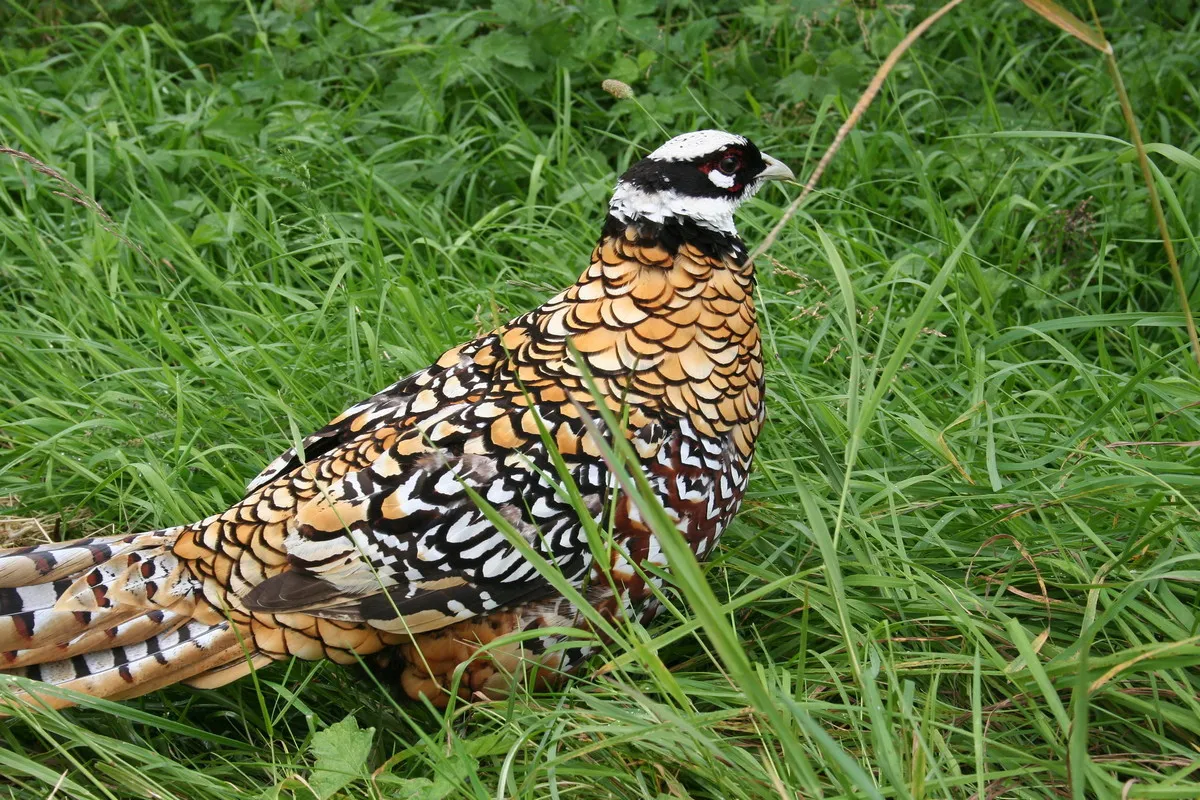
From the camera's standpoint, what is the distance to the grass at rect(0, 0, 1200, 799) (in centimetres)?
253

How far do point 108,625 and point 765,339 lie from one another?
2238mm

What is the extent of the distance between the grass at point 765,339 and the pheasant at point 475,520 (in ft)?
0.52

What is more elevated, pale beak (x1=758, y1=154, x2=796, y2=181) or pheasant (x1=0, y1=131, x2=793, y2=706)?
pale beak (x1=758, y1=154, x2=796, y2=181)

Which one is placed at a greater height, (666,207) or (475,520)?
(666,207)

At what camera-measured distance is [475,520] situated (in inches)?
110

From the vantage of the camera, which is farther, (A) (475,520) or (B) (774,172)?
(B) (774,172)

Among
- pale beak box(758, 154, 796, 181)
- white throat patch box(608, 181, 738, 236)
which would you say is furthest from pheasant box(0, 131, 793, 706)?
pale beak box(758, 154, 796, 181)

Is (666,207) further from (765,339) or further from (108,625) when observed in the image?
(108,625)

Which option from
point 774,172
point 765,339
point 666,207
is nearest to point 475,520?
point 666,207

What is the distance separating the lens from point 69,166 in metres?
4.77

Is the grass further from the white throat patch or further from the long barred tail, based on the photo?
the white throat patch

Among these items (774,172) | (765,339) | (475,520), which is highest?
(774,172)

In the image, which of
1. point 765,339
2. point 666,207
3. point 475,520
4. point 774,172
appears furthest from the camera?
point 765,339

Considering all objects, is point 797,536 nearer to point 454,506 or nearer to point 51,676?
point 454,506
